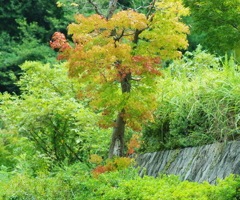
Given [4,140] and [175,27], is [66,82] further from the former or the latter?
[4,140]

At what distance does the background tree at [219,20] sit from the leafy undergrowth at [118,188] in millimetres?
2364

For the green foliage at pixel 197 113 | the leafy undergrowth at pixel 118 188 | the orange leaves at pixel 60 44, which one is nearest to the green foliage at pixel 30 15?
the green foliage at pixel 197 113

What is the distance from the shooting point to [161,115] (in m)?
6.42

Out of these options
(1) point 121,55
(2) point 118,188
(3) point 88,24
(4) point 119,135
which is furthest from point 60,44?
(2) point 118,188

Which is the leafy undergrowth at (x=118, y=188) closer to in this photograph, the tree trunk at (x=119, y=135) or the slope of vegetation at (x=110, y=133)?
the slope of vegetation at (x=110, y=133)

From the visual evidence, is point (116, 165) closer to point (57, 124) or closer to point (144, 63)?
point (144, 63)

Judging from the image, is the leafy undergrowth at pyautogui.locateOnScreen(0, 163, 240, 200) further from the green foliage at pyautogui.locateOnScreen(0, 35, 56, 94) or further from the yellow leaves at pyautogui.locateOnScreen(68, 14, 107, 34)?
the green foliage at pyautogui.locateOnScreen(0, 35, 56, 94)

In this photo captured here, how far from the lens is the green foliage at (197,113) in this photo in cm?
492

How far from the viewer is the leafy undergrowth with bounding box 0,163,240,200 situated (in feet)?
A: 10.6

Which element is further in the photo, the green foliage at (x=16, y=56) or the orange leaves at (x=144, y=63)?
the green foliage at (x=16, y=56)

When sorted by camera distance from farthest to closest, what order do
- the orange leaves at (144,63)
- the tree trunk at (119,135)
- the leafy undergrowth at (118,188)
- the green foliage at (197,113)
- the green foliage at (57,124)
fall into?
1. the green foliage at (57,124)
2. the tree trunk at (119,135)
3. the orange leaves at (144,63)
4. the green foliage at (197,113)
5. the leafy undergrowth at (118,188)

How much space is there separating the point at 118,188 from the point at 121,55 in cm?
208

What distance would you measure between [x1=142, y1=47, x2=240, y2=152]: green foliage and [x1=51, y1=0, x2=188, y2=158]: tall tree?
0.53m

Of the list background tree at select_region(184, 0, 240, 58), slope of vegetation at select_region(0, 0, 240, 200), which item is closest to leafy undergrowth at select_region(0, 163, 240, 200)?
slope of vegetation at select_region(0, 0, 240, 200)
